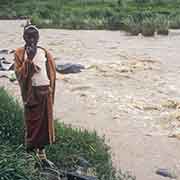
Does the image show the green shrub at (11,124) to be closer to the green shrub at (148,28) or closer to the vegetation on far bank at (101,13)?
the green shrub at (148,28)

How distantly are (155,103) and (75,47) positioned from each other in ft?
23.0

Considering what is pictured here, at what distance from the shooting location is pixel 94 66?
1370 centimetres

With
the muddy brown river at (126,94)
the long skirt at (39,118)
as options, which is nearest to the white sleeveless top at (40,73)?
the long skirt at (39,118)

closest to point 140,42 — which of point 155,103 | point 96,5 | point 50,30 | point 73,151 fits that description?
point 50,30

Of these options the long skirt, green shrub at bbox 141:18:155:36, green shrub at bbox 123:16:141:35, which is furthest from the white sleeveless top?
green shrub at bbox 123:16:141:35

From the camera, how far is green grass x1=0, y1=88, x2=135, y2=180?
503 cm

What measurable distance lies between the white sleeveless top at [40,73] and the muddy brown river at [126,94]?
213 centimetres

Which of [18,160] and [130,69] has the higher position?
[18,160]

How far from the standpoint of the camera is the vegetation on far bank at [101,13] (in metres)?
21.2

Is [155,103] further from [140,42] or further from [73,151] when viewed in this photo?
[140,42]

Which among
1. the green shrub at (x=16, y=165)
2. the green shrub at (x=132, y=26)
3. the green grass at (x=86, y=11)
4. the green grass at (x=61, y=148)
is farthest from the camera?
the green grass at (x=86, y=11)

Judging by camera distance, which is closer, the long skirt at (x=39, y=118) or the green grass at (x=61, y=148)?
the long skirt at (x=39, y=118)

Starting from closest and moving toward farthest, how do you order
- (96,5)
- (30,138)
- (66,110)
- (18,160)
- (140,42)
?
1. (18,160)
2. (30,138)
3. (66,110)
4. (140,42)
5. (96,5)

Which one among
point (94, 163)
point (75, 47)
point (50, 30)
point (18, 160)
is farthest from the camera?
point (50, 30)
